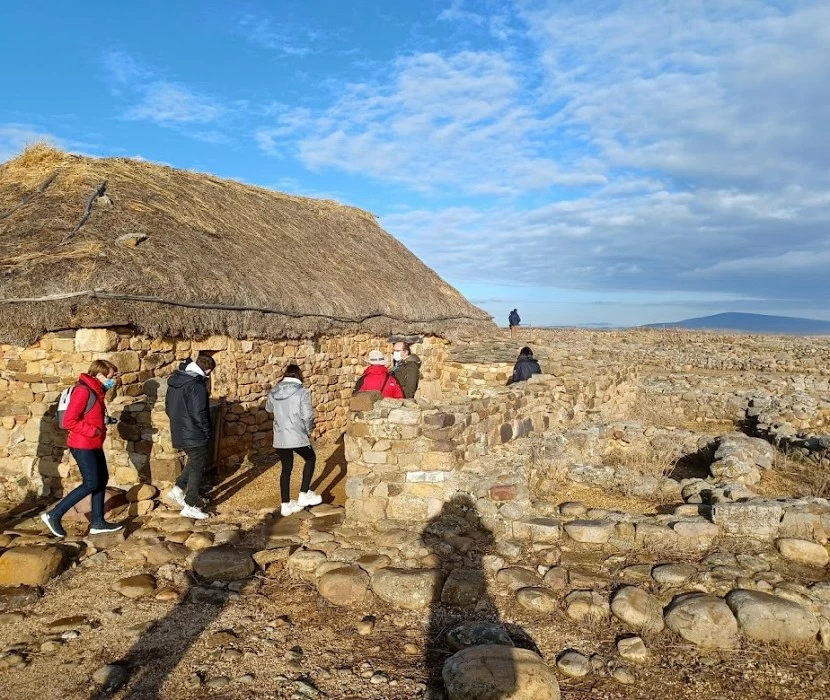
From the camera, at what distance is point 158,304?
7.78 m

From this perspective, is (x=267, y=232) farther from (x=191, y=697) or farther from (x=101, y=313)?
(x=191, y=697)

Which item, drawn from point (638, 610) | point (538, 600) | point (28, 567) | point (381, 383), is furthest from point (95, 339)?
point (638, 610)

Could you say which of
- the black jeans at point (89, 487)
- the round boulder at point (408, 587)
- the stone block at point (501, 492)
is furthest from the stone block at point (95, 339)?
the stone block at point (501, 492)

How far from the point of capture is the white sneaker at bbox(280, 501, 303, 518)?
20.9 ft

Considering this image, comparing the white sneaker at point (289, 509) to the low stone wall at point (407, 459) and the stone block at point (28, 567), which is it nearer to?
the low stone wall at point (407, 459)

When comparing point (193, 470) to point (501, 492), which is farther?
point (193, 470)

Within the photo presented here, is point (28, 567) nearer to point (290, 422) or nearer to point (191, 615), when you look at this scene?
point (191, 615)

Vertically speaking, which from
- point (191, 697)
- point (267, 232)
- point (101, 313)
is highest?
point (267, 232)

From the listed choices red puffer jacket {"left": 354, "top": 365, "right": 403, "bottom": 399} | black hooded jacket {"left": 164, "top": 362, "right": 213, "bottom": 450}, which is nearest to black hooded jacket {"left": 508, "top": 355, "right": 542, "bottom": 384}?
red puffer jacket {"left": 354, "top": 365, "right": 403, "bottom": 399}

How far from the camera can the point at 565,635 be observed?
3898 mm

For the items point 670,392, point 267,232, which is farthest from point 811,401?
point 267,232

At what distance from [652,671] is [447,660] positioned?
1306mm

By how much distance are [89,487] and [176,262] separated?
409 centimetres

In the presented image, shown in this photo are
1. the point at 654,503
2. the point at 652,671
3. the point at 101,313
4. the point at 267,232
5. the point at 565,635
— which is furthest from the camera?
the point at 267,232
